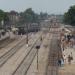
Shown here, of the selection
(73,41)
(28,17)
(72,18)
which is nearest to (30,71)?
(73,41)

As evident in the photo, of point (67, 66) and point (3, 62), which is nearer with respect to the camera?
point (67, 66)

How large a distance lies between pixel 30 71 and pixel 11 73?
7.82ft

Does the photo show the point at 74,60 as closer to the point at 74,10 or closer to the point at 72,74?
the point at 72,74

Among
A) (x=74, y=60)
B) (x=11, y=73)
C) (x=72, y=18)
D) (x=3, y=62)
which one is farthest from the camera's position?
(x=72, y=18)

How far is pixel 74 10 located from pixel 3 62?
7802 centimetres

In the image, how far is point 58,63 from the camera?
1463 inches

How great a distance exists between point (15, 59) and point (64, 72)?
1550 centimetres

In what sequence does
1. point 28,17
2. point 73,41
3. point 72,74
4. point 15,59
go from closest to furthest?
point 72,74, point 15,59, point 73,41, point 28,17

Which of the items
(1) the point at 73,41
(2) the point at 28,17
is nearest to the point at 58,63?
(1) the point at 73,41

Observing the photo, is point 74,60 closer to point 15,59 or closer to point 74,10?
point 15,59

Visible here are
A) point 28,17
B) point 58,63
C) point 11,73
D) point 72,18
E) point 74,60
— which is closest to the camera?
point 11,73

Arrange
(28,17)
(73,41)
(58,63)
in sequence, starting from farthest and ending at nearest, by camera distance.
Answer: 1. (28,17)
2. (73,41)
3. (58,63)

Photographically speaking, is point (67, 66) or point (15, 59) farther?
point (15, 59)

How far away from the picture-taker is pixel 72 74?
104ft
